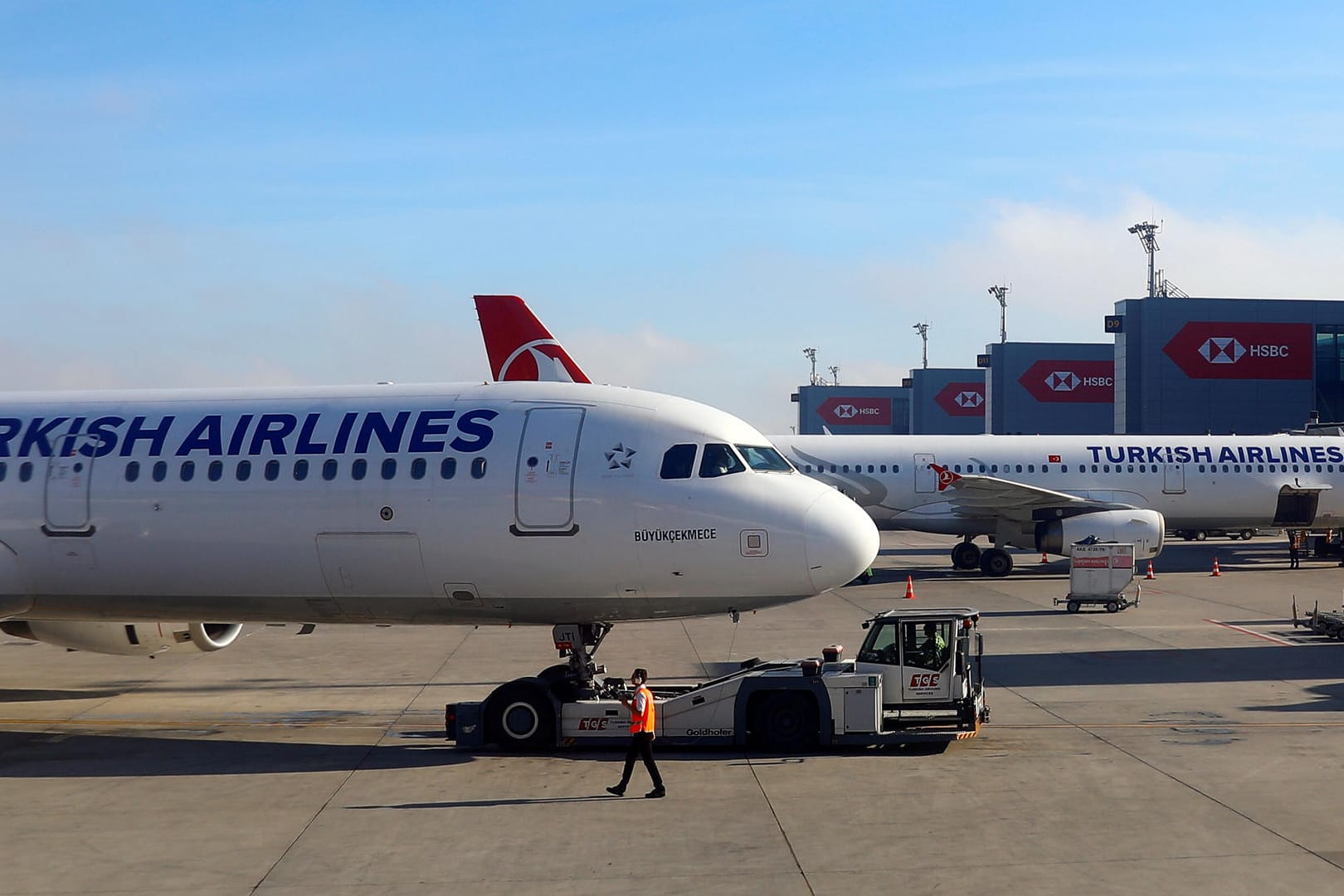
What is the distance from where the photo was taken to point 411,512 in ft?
55.3

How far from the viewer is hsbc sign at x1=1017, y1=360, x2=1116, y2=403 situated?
9931cm

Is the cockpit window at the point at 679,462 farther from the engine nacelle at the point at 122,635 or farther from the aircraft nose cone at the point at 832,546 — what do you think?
the engine nacelle at the point at 122,635

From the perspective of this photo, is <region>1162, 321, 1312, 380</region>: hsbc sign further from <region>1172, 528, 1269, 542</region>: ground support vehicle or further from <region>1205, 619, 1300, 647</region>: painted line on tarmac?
<region>1205, 619, 1300, 647</region>: painted line on tarmac

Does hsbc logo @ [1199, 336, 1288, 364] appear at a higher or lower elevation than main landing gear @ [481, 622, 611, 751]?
higher

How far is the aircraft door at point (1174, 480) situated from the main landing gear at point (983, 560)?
5.54 meters

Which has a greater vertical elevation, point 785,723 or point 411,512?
point 411,512

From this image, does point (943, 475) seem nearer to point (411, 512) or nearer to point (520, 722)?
point (520, 722)

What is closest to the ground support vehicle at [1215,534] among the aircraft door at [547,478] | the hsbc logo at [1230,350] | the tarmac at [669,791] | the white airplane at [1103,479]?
the hsbc logo at [1230,350]

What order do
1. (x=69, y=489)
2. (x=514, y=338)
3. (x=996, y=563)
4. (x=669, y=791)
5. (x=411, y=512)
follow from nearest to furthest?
(x=669, y=791) < (x=411, y=512) < (x=69, y=489) < (x=514, y=338) < (x=996, y=563)

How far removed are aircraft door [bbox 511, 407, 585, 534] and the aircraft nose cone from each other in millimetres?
3009

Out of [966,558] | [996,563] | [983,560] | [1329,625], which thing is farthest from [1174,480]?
[1329,625]

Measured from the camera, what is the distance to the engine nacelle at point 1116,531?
38.1m

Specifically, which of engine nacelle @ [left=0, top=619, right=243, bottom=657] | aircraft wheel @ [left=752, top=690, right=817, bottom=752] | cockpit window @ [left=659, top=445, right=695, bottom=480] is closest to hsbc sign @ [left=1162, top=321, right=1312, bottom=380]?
aircraft wheel @ [left=752, top=690, right=817, bottom=752]

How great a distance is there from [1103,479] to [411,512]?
30.4m
